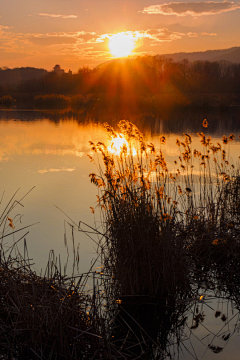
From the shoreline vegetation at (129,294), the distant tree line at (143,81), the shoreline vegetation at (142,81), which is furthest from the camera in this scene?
the distant tree line at (143,81)

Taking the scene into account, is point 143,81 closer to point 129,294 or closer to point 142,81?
point 142,81

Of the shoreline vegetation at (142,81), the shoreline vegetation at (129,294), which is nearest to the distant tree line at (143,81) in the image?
the shoreline vegetation at (142,81)

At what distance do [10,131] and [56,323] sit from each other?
46.2 ft

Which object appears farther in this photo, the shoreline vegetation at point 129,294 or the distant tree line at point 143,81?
the distant tree line at point 143,81

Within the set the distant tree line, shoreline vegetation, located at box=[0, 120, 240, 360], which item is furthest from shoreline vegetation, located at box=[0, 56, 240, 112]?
shoreline vegetation, located at box=[0, 120, 240, 360]

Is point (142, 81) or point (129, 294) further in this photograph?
point (142, 81)

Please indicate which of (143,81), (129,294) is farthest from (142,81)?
(129,294)

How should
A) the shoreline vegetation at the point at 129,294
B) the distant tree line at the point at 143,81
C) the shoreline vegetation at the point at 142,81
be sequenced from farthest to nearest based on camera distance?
the distant tree line at the point at 143,81 < the shoreline vegetation at the point at 142,81 < the shoreline vegetation at the point at 129,294

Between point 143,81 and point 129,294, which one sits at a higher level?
point 143,81

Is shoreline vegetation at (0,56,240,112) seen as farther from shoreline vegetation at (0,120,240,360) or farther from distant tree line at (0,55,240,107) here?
shoreline vegetation at (0,120,240,360)

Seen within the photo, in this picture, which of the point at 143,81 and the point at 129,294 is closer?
the point at 129,294

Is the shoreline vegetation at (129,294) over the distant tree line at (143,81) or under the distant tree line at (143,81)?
under

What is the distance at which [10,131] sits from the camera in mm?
15406

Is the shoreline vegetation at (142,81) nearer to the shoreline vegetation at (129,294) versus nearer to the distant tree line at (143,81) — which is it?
the distant tree line at (143,81)
